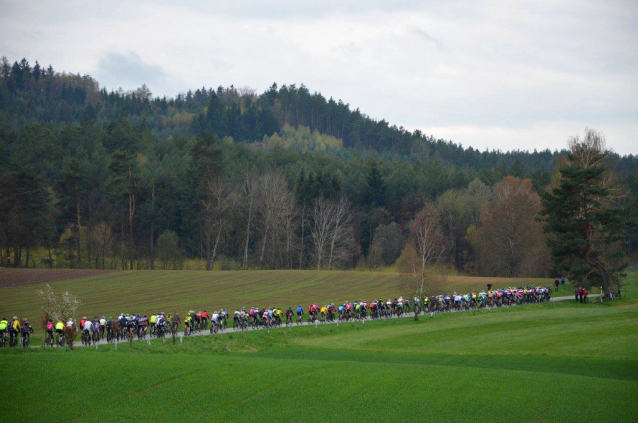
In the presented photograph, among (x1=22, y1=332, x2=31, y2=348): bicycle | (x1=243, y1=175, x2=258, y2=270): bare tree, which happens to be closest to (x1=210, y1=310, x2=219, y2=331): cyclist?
(x1=22, y1=332, x2=31, y2=348): bicycle

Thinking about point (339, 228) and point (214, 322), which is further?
point (339, 228)

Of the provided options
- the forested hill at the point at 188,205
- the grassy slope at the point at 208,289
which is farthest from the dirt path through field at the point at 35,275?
the forested hill at the point at 188,205

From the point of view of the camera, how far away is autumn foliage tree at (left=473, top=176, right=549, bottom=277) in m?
96.1

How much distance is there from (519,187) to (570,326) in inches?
2590

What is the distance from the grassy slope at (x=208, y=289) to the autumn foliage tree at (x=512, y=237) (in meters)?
15.4

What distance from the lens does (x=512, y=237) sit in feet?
322

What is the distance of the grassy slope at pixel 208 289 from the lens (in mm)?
63062

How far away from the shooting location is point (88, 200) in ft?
376

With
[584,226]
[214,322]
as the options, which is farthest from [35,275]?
[584,226]

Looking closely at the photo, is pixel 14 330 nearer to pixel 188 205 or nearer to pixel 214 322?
pixel 214 322

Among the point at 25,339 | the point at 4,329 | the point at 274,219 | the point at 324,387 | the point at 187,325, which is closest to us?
the point at 324,387

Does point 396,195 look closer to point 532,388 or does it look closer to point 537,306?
point 537,306

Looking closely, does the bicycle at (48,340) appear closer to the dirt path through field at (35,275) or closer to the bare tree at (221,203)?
the dirt path through field at (35,275)

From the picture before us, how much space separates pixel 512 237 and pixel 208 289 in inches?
1796
